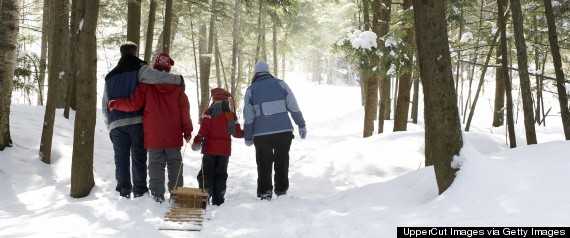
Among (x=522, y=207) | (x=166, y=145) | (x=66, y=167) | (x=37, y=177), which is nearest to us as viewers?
(x=522, y=207)

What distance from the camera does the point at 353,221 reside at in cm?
421

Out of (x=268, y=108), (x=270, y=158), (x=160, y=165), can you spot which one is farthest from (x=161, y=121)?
(x=270, y=158)

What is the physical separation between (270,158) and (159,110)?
162 centimetres

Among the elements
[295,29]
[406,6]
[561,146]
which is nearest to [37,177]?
[561,146]

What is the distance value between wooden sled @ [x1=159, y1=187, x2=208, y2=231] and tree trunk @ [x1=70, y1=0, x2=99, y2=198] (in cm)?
135

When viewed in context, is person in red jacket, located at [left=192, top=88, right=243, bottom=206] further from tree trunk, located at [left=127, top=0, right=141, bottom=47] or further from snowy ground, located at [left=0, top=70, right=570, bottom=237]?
tree trunk, located at [left=127, top=0, right=141, bottom=47]

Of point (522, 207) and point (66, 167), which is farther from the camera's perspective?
point (66, 167)

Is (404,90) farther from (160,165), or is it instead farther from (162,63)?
(160,165)

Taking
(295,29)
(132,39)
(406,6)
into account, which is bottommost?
(132,39)

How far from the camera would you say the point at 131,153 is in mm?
5656

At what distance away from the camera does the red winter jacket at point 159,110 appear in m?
5.43

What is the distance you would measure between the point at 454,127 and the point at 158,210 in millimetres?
3485

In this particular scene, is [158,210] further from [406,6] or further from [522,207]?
[406,6]

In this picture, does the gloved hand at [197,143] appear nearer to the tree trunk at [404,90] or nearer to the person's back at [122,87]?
the person's back at [122,87]
